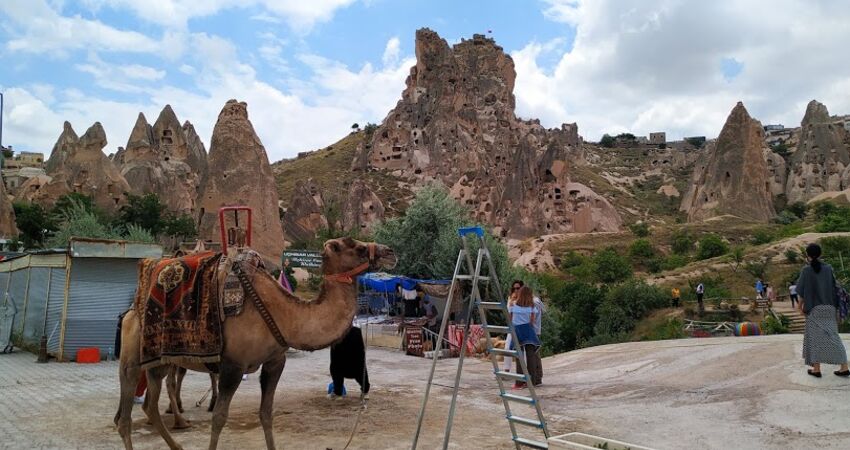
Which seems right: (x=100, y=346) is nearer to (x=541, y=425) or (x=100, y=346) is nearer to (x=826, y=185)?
(x=541, y=425)

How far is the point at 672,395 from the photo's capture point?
885 centimetres

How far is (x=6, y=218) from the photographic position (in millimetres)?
44438

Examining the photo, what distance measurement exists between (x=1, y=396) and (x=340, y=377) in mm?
5325

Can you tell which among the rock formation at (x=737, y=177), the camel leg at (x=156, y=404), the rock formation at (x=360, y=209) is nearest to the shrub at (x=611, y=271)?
the rock formation at (x=360, y=209)

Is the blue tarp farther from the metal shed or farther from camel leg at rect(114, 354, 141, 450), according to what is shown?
camel leg at rect(114, 354, 141, 450)

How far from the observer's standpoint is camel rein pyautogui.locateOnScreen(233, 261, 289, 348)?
584cm

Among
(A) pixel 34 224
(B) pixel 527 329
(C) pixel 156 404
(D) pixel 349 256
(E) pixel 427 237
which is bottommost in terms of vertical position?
(C) pixel 156 404

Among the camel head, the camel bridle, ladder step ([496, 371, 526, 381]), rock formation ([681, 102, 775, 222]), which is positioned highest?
rock formation ([681, 102, 775, 222])

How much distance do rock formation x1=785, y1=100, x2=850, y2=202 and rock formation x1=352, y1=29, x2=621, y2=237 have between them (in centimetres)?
3185

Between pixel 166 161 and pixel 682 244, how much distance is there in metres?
56.5

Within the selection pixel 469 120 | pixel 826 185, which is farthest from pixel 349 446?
pixel 826 185

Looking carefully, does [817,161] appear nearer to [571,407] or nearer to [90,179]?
[90,179]

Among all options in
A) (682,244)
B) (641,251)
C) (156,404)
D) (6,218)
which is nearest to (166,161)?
(6,218)

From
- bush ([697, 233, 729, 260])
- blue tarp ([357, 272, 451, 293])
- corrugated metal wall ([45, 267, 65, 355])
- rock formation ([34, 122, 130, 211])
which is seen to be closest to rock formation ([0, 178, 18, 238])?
rock formation ([34, 122, 130, 211])
